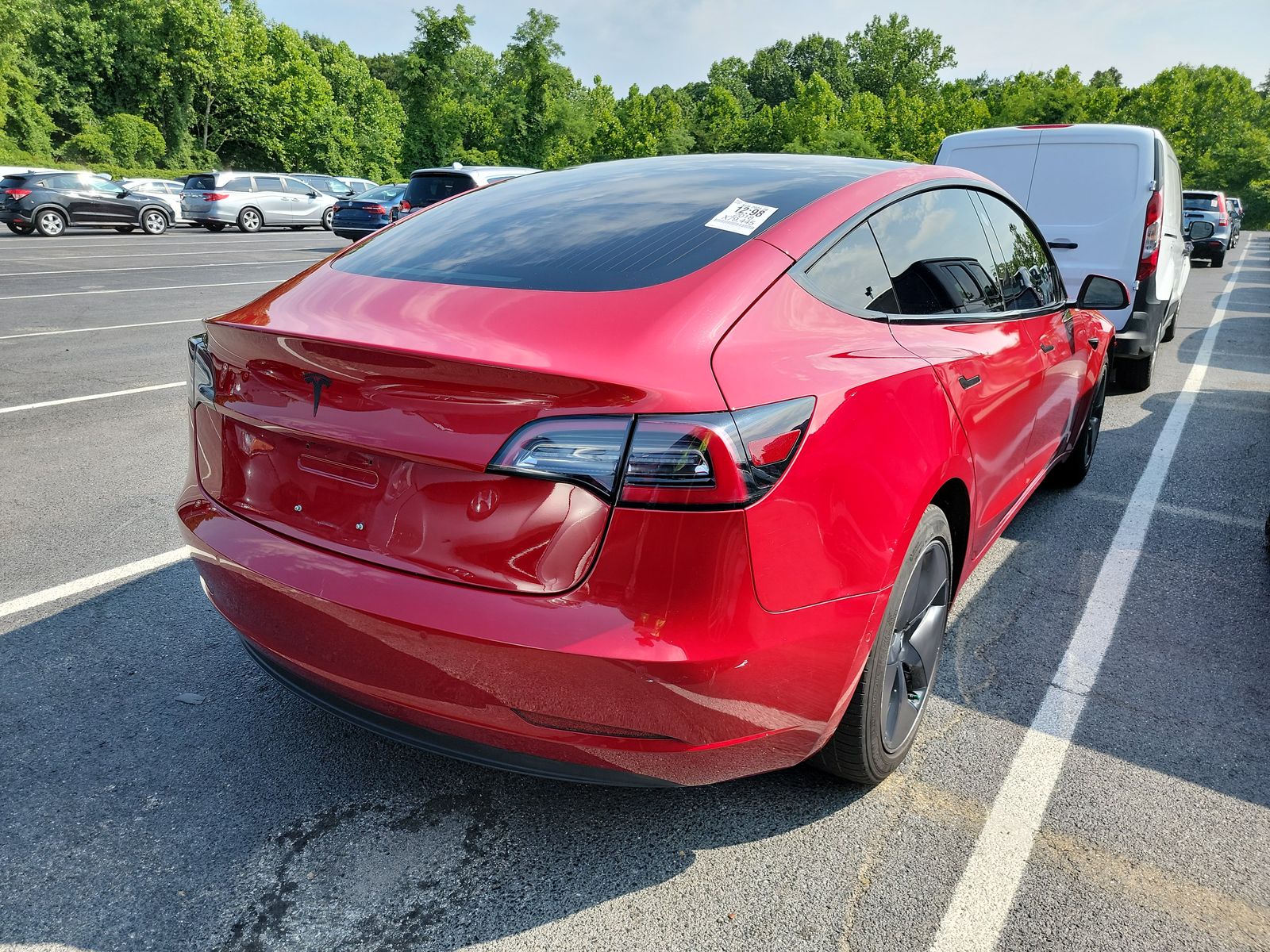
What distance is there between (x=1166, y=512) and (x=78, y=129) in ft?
228

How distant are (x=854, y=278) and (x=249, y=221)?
93.7 ft

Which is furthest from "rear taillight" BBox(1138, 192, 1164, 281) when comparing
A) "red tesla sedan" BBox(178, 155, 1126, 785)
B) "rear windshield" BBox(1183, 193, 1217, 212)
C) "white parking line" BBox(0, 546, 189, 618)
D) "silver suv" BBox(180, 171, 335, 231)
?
Answer: "silver suv" BBox(180, 171, 335, 231)

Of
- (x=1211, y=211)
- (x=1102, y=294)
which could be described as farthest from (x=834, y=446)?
(x=1211, y=211)

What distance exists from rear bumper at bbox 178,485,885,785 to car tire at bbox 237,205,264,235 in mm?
28154

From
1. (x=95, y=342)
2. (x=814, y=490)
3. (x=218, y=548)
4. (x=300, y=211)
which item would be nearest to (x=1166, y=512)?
(x=814, y=490)

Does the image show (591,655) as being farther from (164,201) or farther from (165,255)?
(164,201)

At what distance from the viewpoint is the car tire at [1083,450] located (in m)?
4.96

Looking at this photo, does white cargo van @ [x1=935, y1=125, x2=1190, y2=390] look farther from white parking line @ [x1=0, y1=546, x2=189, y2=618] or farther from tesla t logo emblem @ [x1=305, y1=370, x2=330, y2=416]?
tesla t logo emblem @ [x1=305, y1=370, x2=330, y2=416]

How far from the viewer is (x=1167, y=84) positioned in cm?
5584

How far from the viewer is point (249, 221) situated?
90.2 ft

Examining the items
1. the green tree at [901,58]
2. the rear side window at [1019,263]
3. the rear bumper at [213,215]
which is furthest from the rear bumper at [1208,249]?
the green tree at [901,58]

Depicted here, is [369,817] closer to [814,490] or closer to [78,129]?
[814,490]

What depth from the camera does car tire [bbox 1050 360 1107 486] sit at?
195 inches

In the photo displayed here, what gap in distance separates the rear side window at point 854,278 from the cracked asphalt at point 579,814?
50.8 inches
